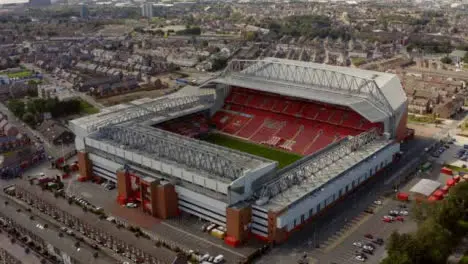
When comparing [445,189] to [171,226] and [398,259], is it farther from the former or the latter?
[171,226]

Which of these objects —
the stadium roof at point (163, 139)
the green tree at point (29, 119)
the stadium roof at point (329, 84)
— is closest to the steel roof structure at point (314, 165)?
the stadium roof at point (163, 139)

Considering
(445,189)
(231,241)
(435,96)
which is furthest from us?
(435,96)

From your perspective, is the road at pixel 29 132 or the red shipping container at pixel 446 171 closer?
the red shipping container at pixel 446 171

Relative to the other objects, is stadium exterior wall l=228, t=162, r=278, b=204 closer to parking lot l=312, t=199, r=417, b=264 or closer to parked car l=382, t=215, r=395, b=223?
parking lot l=312, t=199, r=417, b=264

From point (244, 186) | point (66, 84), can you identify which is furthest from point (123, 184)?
point (66, 84)

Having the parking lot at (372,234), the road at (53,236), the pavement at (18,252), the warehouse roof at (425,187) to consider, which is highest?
the warehouse roof at (425,187)

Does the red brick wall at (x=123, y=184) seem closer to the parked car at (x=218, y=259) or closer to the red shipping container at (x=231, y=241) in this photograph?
the red shipping container at (x=231, y=241)
